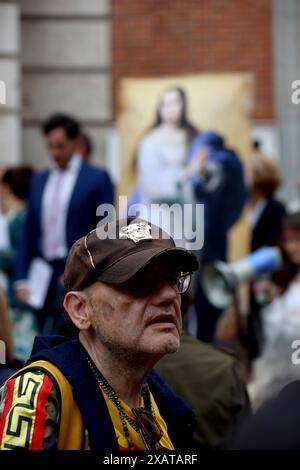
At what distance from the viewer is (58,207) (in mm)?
6684

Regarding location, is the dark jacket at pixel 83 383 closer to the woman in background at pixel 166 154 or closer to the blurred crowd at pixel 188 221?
the blurred crowd at pixel 188 221

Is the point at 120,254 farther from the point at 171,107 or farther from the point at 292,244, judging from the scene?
the point at 171,107

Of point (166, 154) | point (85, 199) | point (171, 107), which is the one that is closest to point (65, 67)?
point (171, 107)

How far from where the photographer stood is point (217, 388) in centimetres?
388

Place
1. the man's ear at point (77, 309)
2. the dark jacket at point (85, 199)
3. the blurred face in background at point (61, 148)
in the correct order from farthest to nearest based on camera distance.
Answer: the blurred face in background at point (61, 148) < the dark jacket at point (85, 199) < the man's ear at point (77, 309)

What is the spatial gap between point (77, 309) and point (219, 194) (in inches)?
194

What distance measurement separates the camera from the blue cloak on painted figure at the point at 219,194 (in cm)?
745

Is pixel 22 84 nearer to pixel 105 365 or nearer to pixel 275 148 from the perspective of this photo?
pixel 275 148

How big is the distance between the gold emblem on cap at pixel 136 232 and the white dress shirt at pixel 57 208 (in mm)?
3962

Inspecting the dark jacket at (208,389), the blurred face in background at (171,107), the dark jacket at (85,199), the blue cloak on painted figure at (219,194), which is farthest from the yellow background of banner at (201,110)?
the dark jacket at (208,389)

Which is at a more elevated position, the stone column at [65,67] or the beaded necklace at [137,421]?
the stone column at [65,67]

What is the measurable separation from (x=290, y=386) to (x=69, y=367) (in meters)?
0.54

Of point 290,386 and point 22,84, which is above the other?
point 22,84
